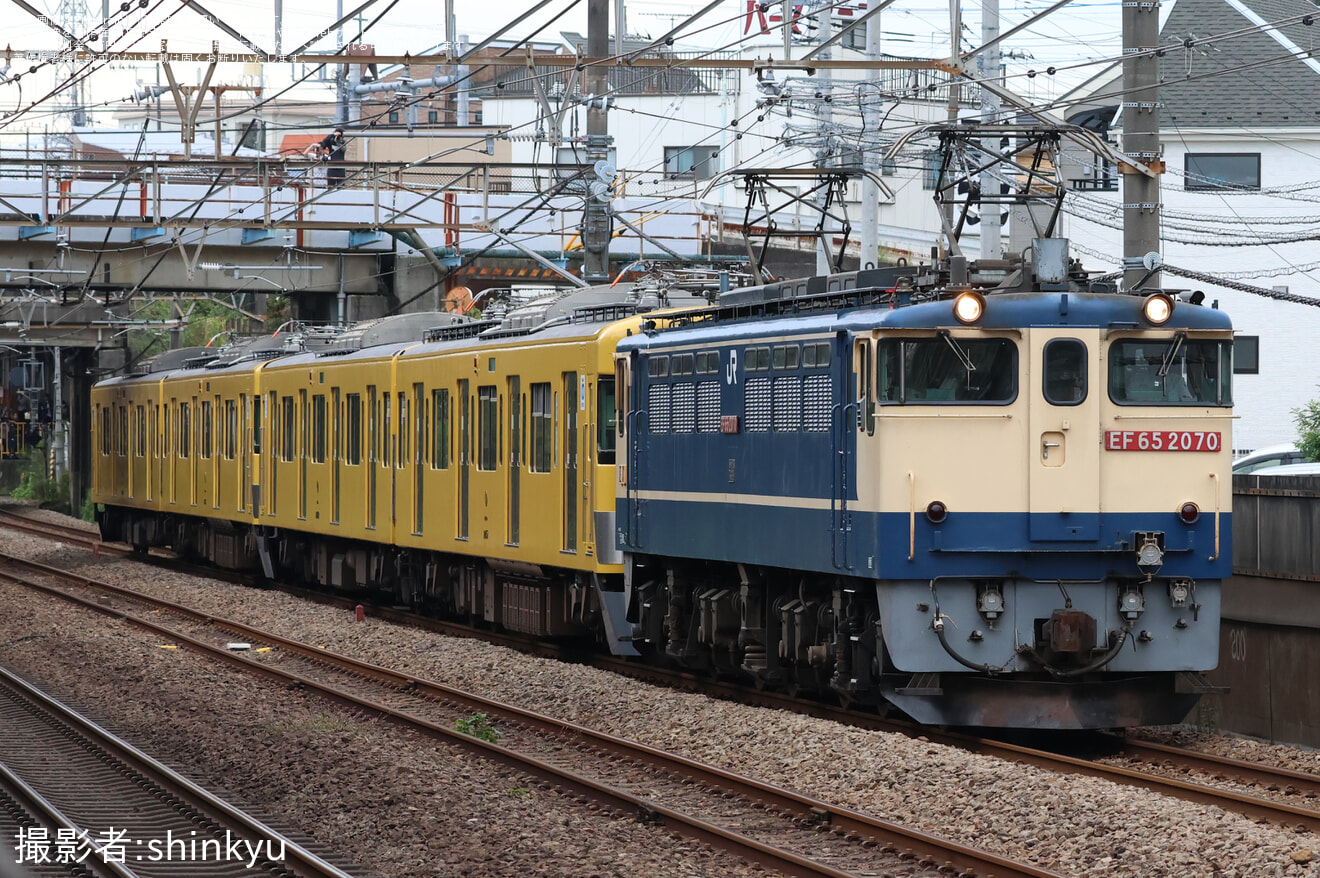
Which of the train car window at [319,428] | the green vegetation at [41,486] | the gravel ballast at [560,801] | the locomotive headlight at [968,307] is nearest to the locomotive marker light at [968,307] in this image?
the locomotive headlight at [968,307]

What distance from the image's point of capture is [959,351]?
40.9 feet

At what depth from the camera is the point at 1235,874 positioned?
27.9 ft

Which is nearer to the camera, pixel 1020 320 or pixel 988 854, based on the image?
pixel 988 854

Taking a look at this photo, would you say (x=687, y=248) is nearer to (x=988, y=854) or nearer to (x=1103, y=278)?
(x=1103, y=278)

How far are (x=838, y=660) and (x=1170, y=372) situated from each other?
3015mm

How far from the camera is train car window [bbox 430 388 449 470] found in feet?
70.7

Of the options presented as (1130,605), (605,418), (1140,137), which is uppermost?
(1140,137)

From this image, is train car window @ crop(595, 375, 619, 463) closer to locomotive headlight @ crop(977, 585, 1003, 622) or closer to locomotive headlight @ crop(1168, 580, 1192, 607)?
locomotive headlight @ crop(977, 585, 1003, 622)

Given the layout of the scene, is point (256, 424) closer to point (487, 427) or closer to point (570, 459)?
point (487, 427)

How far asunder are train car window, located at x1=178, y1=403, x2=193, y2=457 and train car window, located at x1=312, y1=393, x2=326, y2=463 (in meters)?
6.46

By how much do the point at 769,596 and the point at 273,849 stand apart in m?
5.80

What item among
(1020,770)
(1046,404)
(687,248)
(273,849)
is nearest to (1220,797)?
(1020,770)

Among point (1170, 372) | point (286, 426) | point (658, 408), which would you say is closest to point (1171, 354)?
point (1170, 372)

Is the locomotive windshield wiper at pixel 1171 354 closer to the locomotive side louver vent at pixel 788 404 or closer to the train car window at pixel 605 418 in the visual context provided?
the locomotive side louver vent at pixel 788 404
